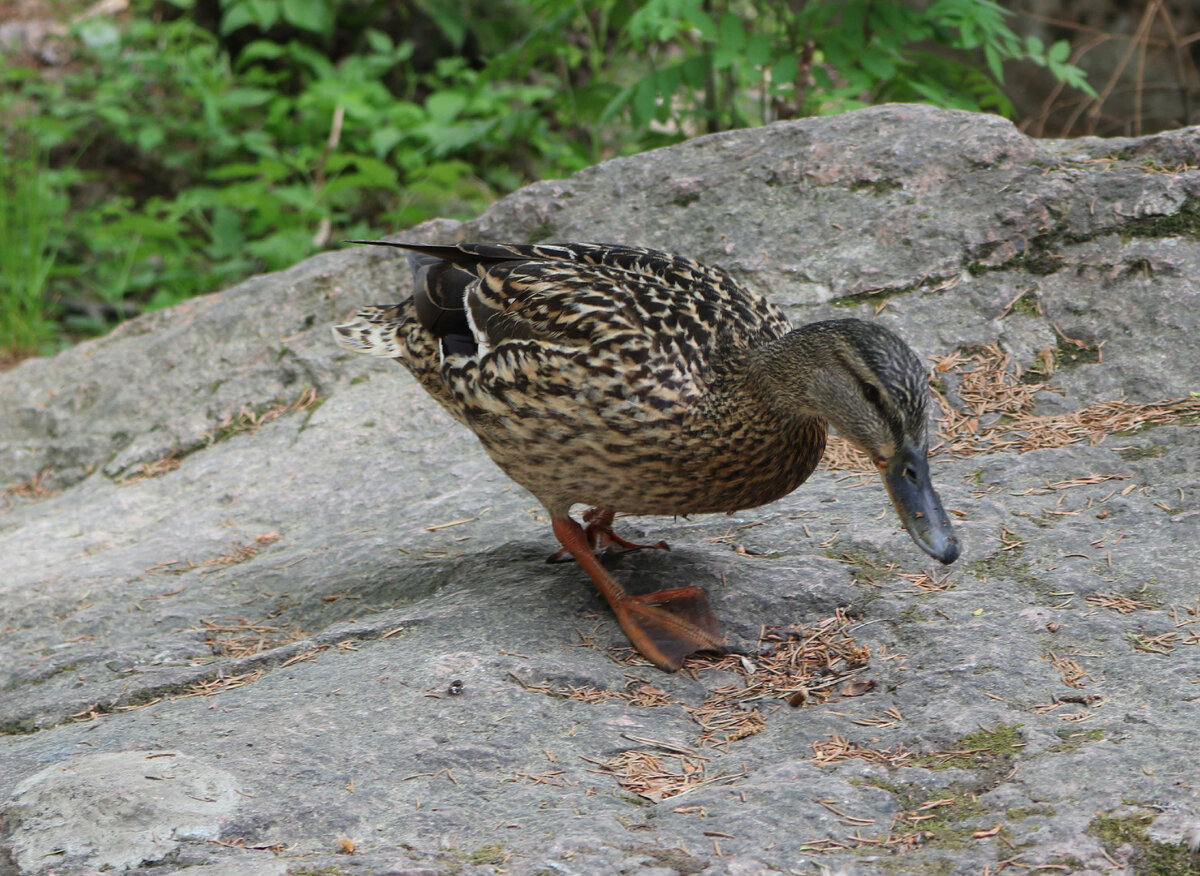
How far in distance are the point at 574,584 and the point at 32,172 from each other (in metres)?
5.79

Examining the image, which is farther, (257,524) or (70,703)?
(257,524)

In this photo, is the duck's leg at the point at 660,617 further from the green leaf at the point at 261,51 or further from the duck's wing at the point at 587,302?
the green leaf at the point at 261,51

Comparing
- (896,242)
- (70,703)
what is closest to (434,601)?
(70,703)

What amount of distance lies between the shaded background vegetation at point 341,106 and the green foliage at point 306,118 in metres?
0.02

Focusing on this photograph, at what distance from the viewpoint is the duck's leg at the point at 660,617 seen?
10.4 feet

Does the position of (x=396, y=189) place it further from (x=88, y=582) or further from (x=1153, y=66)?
(x=1153, y=66)

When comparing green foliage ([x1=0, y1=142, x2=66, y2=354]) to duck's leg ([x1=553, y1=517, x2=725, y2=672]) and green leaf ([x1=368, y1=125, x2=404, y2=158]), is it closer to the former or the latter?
green leaf ([x1=368, y1=125, x2=404, y2=158])

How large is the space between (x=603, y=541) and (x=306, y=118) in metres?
5.98

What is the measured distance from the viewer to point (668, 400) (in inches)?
125

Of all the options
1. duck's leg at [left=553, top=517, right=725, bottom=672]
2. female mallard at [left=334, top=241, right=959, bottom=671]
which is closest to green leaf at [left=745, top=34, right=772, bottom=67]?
Answer: female mallard at [left=334, top=241, right=959, bottom=671]

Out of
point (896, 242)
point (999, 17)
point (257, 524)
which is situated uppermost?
point (999, 17)

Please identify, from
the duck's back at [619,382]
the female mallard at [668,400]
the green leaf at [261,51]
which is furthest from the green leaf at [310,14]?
the female mallard at [668,400]

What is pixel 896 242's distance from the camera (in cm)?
486

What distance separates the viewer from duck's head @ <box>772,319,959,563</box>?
294cm
